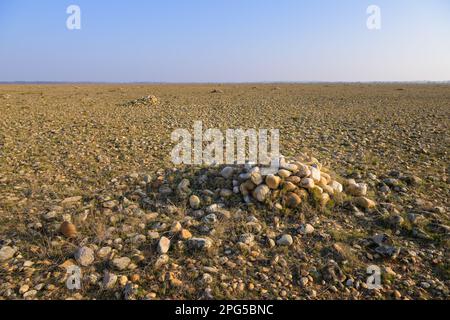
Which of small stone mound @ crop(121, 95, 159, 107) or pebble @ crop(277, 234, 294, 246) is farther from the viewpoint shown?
small stone mound @ crop(121, 95, 159, 107)

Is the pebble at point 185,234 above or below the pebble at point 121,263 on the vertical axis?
above

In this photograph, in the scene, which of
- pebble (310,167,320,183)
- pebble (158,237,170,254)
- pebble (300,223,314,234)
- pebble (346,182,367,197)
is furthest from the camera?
pebble (346,182,367,197)

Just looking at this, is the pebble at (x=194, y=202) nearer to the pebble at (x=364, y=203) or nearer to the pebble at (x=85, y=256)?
the pebble at (x=85, y=256)

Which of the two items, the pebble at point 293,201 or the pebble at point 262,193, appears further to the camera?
the pebble at point 262,193

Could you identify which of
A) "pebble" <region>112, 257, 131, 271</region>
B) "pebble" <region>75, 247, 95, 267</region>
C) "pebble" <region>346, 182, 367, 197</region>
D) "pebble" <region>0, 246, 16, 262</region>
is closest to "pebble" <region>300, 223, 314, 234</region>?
"pebble" <region>346, 182, 367, 197</region>

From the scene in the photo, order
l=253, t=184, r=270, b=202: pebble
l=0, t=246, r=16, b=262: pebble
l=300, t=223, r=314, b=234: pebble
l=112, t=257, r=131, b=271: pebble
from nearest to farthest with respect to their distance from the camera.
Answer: l=112, t=257, r=131, b=271: pebble, l=0, t=246, r=16, b=262: pebble, l=300, t=223, r=314, b=234: pebble, l=253, t=184, r=270, b=202: pebble

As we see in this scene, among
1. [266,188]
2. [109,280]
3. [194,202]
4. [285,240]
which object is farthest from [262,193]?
[109,280]

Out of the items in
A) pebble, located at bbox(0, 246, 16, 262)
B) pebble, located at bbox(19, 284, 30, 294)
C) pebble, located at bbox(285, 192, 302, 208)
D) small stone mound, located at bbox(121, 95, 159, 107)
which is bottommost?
pebble, located at bbox(19, 284, 30, 294)

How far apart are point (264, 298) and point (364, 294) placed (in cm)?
123

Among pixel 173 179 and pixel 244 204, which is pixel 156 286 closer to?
pixel 244 204

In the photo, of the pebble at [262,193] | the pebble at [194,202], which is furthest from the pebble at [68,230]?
the pebble at [262,193]

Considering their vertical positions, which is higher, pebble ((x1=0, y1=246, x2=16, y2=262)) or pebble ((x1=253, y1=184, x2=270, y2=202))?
pebble ((x1=253, y1=184, x2=270, y2=202))

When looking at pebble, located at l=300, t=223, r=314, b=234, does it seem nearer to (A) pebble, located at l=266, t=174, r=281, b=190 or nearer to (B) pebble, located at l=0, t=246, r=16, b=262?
(A) pebble, located at l=266, t=174, r=281, b=190

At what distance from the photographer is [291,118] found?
15.9 metres
